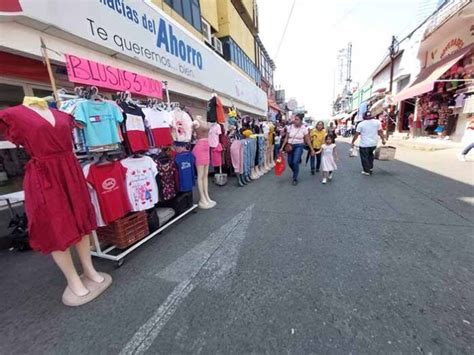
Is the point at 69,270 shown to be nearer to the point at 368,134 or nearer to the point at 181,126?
the point at 181,126

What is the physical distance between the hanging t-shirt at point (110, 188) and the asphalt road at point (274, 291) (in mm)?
684

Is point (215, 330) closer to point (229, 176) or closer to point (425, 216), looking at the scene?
point (425, 216)

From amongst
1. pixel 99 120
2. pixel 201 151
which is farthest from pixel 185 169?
pixel 99 120

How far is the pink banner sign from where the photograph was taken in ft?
8.86

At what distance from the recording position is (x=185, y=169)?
155 inches

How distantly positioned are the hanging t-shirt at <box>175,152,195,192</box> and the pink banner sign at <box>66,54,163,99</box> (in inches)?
52.6

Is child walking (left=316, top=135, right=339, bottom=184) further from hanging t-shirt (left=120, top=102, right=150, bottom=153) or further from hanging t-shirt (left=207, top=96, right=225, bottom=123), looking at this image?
hanging t-shirt (left=120, top=102, right=150, bottom=153)

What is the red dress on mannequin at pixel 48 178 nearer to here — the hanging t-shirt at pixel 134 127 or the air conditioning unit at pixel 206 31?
the hanging t-shirt at pixel 134 127

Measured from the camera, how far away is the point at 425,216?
11.6 ft

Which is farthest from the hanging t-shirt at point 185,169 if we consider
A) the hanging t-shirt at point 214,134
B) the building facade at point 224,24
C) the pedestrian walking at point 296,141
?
the building facade at point 224,24

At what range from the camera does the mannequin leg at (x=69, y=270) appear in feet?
6.65

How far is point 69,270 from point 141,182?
1.21 metres

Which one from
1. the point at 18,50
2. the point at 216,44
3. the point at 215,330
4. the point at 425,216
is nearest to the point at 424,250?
the point at 425,216

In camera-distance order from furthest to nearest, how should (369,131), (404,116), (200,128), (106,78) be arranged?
(404,116) < (369,131) < (200,128) < (106,78)
